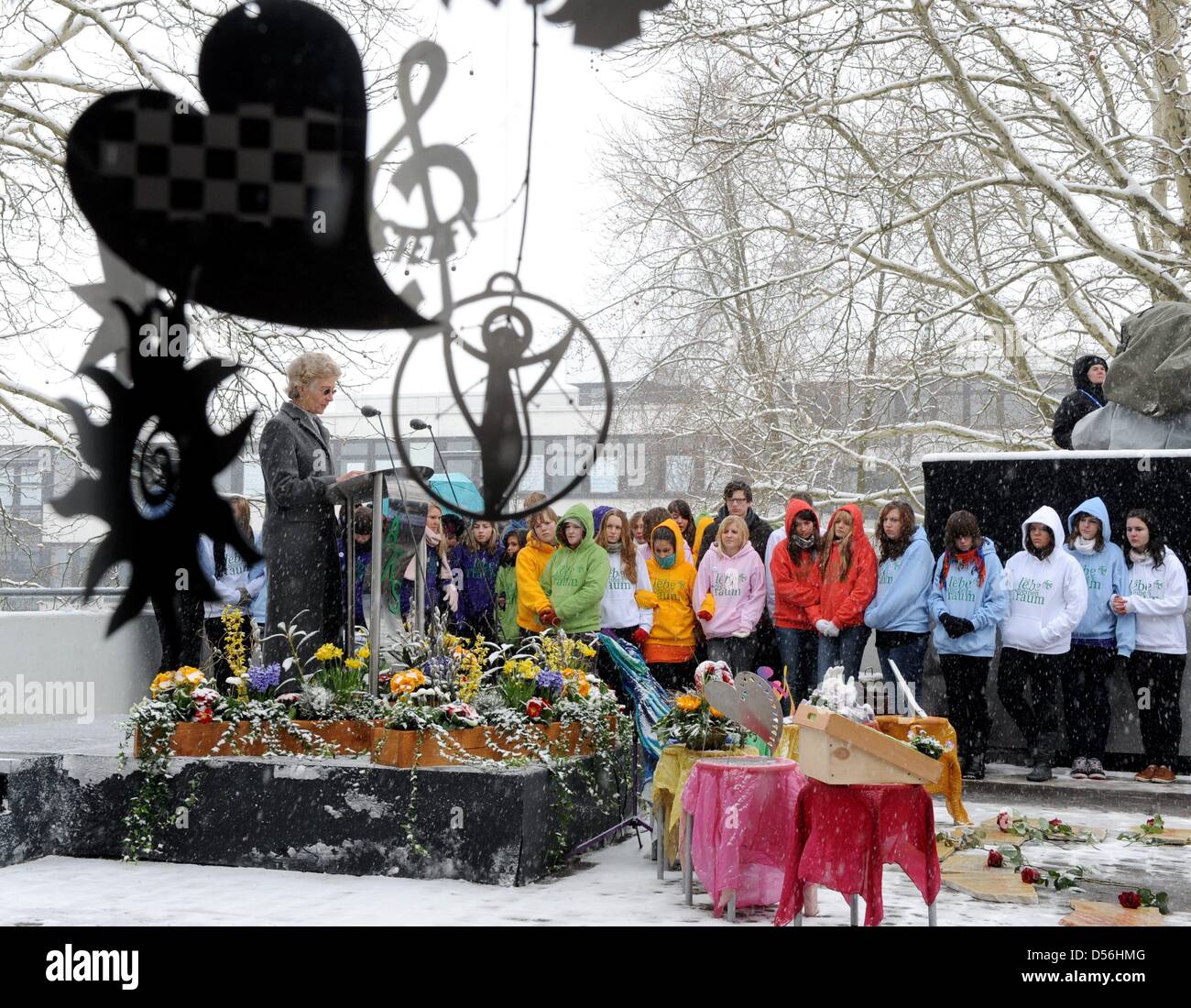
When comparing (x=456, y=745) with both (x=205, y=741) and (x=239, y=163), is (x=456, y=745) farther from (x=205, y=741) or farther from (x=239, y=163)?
(x=239, y=163)

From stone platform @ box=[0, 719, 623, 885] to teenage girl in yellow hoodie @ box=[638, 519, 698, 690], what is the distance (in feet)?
6.85

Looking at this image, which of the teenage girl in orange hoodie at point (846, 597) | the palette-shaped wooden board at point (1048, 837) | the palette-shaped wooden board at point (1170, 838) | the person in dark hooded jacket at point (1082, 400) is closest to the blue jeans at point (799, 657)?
the teenage girl in orange hoodie at point (846, 597)

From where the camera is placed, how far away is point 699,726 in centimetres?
495

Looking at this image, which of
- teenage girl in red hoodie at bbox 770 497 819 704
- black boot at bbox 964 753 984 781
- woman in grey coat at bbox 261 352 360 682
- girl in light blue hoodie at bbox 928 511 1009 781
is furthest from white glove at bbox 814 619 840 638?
woman in grey coat at bbox 261 352 360 682

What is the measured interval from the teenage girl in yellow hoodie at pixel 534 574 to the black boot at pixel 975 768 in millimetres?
2317

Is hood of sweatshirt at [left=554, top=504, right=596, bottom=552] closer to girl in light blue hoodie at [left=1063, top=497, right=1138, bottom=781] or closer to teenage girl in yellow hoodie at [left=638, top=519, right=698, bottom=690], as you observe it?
teenage girl in yellow hoodie at [left=638, top=519, right=698, bottom=690]

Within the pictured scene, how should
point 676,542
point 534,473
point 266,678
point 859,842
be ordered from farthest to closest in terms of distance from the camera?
point 676,542 < point 266,678 < point 534,473 < point 859,842

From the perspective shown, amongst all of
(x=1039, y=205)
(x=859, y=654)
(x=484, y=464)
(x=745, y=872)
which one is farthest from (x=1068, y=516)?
(x=1039, y=205)

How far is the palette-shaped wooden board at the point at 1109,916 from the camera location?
14.0 ft

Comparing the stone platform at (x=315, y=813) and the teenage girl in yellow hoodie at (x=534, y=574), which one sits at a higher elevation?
the teenage girl in yellow hoodie at (x=534, y=574)

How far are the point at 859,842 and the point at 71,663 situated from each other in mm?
4800

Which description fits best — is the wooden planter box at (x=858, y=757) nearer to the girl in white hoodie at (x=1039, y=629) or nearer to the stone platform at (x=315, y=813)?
the stone platform at (x=315, y=813)

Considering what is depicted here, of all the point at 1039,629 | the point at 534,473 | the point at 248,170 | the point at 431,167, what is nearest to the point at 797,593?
the point at 1039,629

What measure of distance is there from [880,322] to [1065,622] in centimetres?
540
